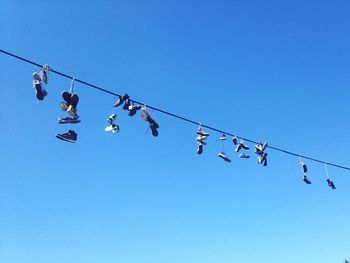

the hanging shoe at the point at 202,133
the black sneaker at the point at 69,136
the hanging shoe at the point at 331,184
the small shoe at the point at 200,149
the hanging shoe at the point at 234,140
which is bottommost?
the black sneaker at the point at 69,136

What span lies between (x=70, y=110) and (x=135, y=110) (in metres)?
0.96

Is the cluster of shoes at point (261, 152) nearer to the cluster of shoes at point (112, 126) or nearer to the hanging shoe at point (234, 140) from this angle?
the hanging shoe at point (234, 140)

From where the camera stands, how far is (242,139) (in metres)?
7.53

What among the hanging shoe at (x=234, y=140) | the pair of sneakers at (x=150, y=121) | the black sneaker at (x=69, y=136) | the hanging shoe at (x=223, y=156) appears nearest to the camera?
the black sneaker at (x=69, y=136)

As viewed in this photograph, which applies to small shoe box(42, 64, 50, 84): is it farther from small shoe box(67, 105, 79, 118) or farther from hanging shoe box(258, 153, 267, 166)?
hanging shoe box(258, 153, 267, 166)

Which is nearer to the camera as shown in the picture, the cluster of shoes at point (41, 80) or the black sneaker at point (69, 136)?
the cluster of shoes at point (41, 80)

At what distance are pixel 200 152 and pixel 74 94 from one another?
Result: 2.49 m

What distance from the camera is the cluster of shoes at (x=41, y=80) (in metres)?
5.11

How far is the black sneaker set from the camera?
17.4 feet

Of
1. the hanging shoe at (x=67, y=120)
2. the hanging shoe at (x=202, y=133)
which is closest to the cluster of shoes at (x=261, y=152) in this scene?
the hanging shoe at (x=202, y=133)

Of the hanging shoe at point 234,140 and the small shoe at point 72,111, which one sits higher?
the hanging shoe at point 234,140

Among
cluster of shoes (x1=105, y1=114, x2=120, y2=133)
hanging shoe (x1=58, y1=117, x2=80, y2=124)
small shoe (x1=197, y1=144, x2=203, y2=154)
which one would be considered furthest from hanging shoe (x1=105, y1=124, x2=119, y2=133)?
small shoe (x1=197, y1=144, x2=203, y2=154)

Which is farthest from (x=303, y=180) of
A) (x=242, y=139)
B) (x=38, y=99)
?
(x=38, y=99)

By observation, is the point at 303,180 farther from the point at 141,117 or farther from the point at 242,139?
the point at 141,117
